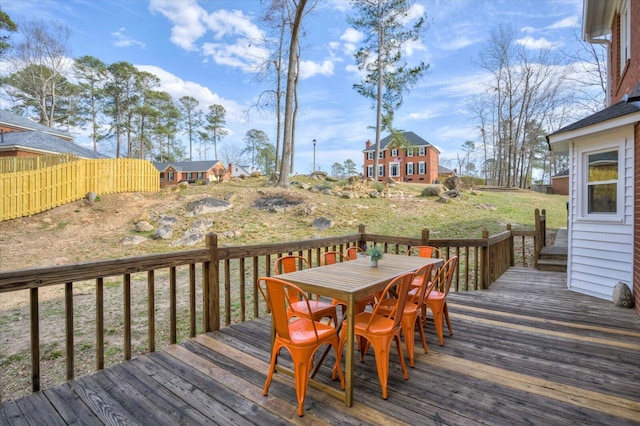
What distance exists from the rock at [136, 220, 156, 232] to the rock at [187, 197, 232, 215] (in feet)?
5.59

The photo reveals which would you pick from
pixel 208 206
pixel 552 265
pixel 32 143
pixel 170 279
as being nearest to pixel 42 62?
pixel 32 143

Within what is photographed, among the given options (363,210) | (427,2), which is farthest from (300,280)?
(427,2)

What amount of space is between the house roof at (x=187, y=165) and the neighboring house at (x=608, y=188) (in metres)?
35.9

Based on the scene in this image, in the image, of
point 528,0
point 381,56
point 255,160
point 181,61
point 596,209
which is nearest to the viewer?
point 596,209

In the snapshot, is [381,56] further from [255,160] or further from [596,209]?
[255,160]

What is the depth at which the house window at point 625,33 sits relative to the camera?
204 inches

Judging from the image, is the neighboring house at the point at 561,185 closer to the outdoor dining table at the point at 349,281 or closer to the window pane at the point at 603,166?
the window pane at the point at 603,166

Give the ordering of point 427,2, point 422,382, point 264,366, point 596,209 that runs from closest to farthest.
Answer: point 422,382
point 264,366
point 596,209
point 427,2

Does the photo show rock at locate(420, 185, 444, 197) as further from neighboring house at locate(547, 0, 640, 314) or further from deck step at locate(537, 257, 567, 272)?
neighboring house at locate(547, 0, 640, 314)

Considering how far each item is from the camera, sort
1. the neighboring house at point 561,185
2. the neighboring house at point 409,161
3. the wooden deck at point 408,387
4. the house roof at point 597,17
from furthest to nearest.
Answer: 1. the neighboring house at point 409,161
2. the neighboring house at point 561,185
3. the house roof at point 597,17
4. the wooden deck at point 408,387

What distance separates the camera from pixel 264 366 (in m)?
2.74

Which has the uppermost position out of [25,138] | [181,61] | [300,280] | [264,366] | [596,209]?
[181,61]

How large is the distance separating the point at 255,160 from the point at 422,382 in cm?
4338

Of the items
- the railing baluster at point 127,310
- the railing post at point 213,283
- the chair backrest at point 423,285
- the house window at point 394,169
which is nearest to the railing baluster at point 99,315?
the railing baluster at point 127,310
